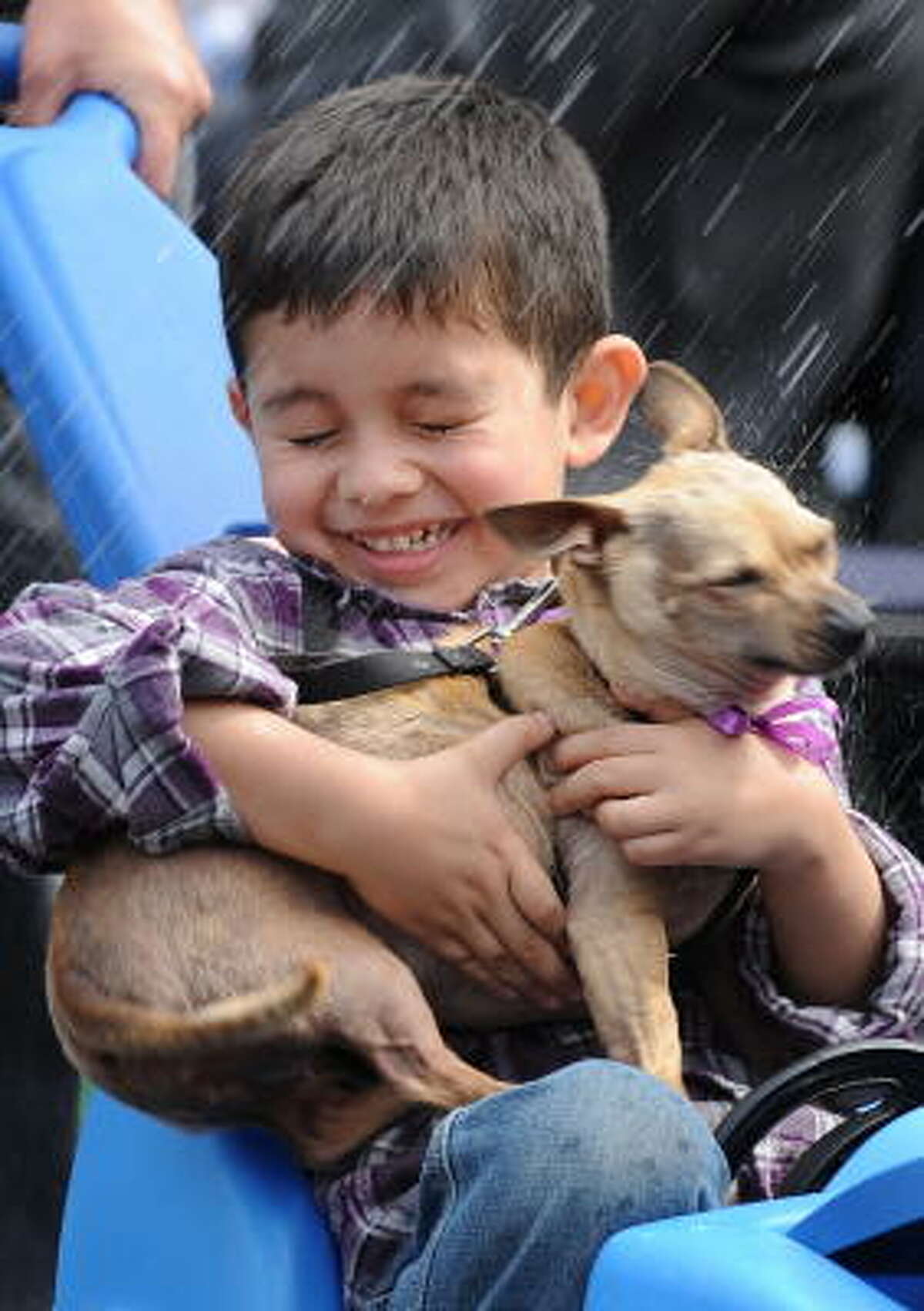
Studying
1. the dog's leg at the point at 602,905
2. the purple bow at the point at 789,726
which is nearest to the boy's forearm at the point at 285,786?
the dog's leg at the point at 602,905

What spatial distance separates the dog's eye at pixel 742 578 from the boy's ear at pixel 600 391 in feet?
1.24

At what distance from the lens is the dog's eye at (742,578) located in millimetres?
1684

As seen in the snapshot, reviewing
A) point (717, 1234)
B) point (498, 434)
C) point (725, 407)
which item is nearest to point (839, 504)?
point (725, 407)

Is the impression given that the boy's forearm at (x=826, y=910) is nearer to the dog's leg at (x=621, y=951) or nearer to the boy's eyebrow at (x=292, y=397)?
the dog's leg at (x=621, y=951)

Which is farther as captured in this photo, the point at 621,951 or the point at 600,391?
the point at 600,391

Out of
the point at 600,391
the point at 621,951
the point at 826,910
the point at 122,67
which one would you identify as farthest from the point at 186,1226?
the point at 122,67

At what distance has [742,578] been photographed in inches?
66.6

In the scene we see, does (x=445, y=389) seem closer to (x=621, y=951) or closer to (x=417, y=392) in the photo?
(x=417, y=392)

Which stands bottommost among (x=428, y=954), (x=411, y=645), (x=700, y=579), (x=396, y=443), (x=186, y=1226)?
(x=186, y=1226)

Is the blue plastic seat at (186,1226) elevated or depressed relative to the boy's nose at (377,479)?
depressed

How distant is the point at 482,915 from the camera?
1.79 metres

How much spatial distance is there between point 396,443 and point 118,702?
1.01ft

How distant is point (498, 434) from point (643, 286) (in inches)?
43.0

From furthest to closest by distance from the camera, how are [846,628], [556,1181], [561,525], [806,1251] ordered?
[561,525]
[846,628]
[556,1181]
[806,1251]
